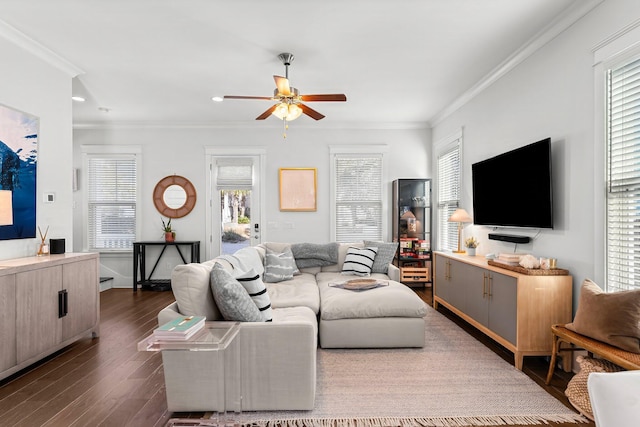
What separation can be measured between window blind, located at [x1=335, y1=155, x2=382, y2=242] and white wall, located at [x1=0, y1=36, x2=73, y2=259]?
3.90 meters

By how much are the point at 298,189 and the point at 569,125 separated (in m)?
4.15

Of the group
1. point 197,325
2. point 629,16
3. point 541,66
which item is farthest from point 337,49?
point 197,325

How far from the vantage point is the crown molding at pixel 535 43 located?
2795 mm

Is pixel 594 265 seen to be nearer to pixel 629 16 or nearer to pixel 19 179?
pixel 629 16

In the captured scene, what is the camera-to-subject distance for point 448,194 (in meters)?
5.71

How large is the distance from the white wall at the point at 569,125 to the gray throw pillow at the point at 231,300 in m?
2.42

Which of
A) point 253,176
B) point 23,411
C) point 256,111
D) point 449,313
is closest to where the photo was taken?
point 23,411

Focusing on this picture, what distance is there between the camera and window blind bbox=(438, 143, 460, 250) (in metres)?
5.39

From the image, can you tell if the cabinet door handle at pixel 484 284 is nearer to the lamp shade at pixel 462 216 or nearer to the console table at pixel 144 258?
the lamp shade at pixel 462 216

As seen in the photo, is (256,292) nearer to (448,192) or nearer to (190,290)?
(190,290)

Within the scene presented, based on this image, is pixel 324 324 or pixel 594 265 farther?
pixel 324 324

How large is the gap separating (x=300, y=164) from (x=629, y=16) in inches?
183

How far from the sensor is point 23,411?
235 centimetres

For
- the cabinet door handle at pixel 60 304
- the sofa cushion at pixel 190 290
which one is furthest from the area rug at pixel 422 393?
the cabinet door handle at pixel 60 304
